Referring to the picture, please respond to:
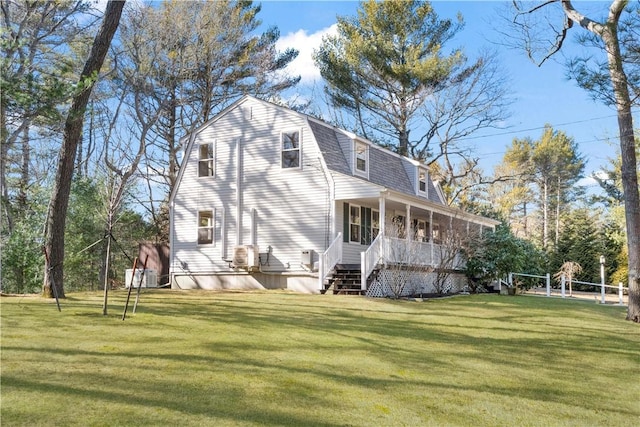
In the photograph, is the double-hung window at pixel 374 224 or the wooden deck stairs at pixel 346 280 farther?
the double-hung window at pixel 374 224

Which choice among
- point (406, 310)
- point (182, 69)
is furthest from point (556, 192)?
point (406, 310)

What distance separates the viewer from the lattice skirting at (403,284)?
54.6 feet

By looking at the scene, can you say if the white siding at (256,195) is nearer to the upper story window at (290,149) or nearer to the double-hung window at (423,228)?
the upper story window at (290,149)

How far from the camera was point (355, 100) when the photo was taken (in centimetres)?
3028

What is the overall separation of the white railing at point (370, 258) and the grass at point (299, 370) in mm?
4674

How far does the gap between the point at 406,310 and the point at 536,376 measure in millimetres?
5699

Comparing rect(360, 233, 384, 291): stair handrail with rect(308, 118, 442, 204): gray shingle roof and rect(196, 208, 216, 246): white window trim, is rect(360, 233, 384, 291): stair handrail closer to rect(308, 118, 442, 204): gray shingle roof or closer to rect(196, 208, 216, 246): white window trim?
rect(308, 118, 442, 204): gray shingle roof

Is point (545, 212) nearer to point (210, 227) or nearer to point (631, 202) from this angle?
point (210, 227)

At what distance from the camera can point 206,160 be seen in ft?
67.5

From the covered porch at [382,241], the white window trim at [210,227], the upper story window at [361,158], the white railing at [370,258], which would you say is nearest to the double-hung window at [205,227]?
the white window trim at [210,227]

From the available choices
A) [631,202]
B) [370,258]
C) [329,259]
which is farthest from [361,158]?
[631,202]

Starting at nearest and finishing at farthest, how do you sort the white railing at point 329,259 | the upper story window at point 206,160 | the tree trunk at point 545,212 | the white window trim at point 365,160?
the white railing at point 329,259 → the white window trim at point 365,160 → the upper story window at point 206,160 → the tree trunk at point 545,212

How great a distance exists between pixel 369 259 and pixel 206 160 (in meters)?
7.66

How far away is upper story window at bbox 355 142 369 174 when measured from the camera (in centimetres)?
1980
